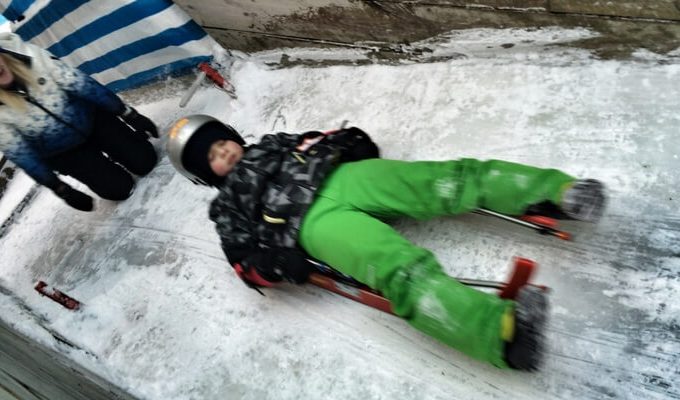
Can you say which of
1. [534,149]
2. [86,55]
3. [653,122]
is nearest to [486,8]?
[534,149]

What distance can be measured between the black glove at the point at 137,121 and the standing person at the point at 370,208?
0.79 metres

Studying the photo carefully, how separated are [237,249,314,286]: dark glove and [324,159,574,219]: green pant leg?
0.26 m

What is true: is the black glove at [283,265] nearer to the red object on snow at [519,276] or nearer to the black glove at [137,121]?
the red object on snow at [519,276]

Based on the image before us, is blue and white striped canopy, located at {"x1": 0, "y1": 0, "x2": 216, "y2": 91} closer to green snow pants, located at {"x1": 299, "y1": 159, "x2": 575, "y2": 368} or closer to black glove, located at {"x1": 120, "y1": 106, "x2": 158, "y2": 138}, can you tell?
black glove, located at {"x1": 120, "y1": 106, "x2": 158, "y2": 138}

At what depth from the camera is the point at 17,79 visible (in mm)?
2627

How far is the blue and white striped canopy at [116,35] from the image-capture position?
10.1 feet

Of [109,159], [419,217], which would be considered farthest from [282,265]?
[109,159]

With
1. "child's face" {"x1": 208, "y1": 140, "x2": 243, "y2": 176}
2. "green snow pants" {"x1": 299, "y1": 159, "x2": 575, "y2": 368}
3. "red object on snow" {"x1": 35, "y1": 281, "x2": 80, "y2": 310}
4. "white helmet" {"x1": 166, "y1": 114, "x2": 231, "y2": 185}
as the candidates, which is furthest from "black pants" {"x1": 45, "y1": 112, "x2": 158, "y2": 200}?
"green snow pants" {"x1": 299, "y1": 159, "x2": 575, "y2": 368}

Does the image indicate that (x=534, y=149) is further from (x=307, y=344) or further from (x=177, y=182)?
(x=177, y=182)

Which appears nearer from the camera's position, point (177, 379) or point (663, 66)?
point (663, 66)

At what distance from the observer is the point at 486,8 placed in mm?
2201

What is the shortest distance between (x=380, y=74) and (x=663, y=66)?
1198 mm

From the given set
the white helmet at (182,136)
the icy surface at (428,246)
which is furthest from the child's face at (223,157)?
the icy surface at (428,246)

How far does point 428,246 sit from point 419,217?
7.4 inches
